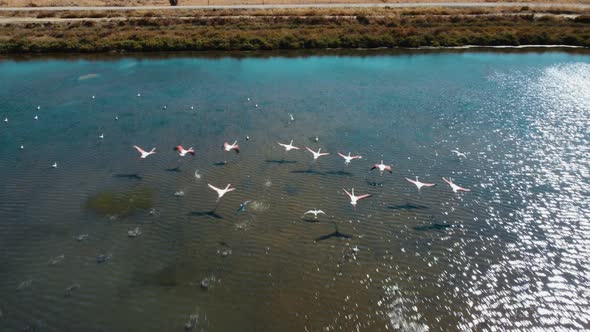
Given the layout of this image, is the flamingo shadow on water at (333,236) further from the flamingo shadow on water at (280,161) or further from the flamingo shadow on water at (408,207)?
the flamingo shadow on water at (280,161)

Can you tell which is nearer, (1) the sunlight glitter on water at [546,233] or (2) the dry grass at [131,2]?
(1) the sunlight glitter on water at [546,233]

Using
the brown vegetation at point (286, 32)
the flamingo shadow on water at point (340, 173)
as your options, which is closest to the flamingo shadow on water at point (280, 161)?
the flamingo shadow on water at point (340, 173)

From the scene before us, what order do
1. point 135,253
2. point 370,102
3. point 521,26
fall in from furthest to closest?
point 521,26 → point 370,102 → point 135,253

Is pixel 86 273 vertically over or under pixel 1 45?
under

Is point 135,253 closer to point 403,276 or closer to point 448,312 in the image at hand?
point 403,276

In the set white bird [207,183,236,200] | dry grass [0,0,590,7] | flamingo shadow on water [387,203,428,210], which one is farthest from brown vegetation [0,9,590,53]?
flamingo shadow on water [387,203,428,210]

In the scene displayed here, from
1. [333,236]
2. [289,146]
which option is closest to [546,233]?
[333,236]

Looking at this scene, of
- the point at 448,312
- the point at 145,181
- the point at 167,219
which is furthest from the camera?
the point at 145,181

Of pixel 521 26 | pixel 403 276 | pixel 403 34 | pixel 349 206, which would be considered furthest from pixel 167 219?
pixel 521 26
